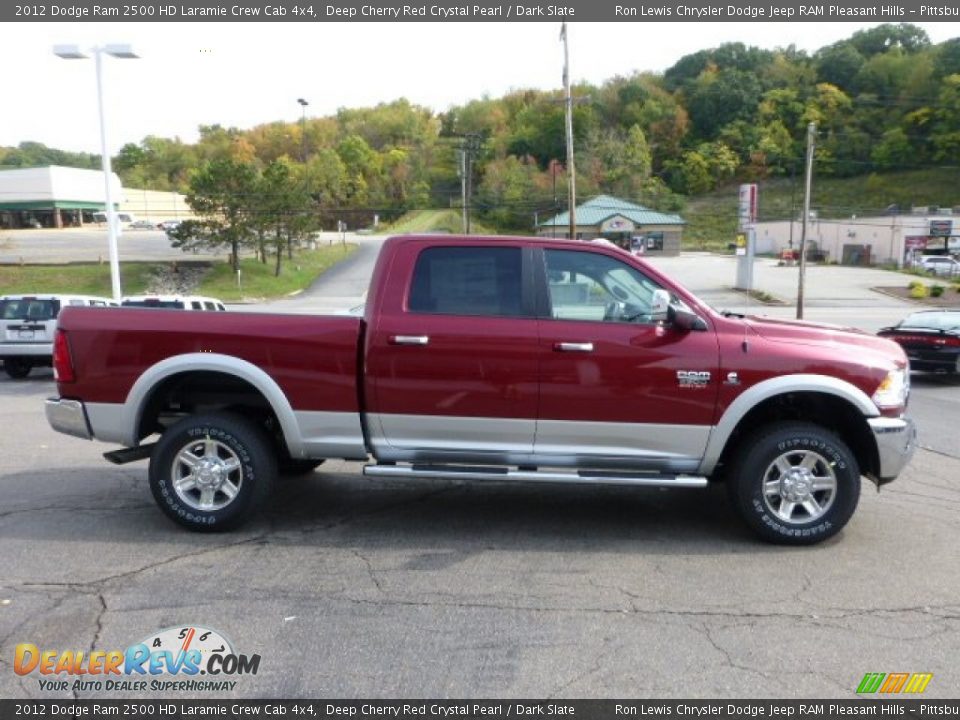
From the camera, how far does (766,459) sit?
16.7 ft

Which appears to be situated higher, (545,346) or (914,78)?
(914,78)

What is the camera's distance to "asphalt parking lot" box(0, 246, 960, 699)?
354 cm

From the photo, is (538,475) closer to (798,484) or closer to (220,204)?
(798,484)

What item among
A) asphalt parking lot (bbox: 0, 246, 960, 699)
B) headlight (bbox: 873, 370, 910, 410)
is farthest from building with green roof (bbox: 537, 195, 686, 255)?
headlight (bbox: 873, 370, 910, 410)

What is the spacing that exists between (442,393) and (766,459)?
2150mm

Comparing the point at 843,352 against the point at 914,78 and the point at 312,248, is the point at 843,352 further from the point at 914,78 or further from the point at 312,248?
the point at 914,78

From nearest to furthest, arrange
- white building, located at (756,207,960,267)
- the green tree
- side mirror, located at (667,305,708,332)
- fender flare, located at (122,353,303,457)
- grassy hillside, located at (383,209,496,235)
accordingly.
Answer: side mirror, located at (667,305,708,332) → fender flare, located at (122,353,303,457) → the green tree → grassy hillside, located at (383,209,496,235) → white building, located at (756,207,960,267)

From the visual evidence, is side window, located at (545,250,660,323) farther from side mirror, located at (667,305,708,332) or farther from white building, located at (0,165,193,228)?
white building, located at (0,165,193,228)

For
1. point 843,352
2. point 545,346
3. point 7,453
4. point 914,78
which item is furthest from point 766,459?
point 914,78

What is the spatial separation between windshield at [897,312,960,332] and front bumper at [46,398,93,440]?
51.4 ft

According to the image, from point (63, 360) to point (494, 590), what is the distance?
3335 mm

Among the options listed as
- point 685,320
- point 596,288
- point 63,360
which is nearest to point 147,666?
point 63,360

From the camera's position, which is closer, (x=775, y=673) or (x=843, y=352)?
(x=775, y=673)

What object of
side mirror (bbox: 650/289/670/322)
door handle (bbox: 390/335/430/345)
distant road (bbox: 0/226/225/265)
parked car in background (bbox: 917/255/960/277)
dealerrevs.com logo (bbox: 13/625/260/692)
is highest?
side mirror (bbox: 650/289/670/322)
